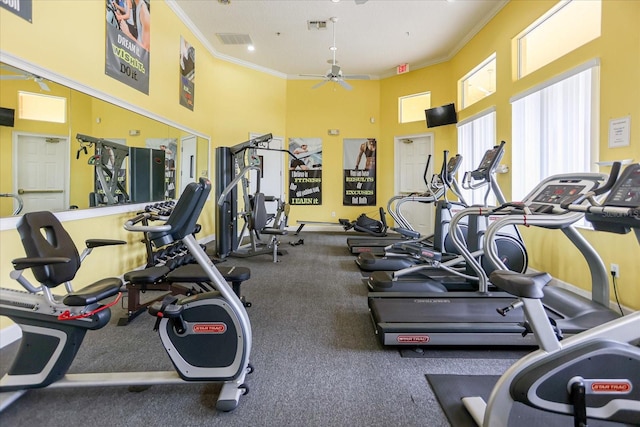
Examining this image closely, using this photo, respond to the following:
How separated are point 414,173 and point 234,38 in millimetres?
4735

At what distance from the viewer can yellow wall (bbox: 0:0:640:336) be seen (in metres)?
2.63

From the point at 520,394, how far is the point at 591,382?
315 mm

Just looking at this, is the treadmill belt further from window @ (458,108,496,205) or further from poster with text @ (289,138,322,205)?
poster with text @ (289,138,322,205)

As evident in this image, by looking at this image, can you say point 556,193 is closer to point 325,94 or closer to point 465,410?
point 465,410

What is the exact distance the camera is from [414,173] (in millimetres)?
7461

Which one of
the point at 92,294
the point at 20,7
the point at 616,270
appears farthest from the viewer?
the point at 616,270

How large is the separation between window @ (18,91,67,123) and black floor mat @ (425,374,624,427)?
343cm

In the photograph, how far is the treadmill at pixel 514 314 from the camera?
2.03 metres

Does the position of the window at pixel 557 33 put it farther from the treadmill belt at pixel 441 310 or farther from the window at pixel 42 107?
the window at pixel 42 107

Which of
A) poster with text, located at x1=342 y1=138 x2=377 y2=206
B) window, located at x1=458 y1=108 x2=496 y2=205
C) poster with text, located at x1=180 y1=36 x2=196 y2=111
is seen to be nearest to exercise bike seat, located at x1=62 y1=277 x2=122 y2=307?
poster with text, located at x1=180 y1=36 x2=196 y2=111

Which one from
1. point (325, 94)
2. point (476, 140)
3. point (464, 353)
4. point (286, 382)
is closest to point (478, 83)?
point (476, 140)

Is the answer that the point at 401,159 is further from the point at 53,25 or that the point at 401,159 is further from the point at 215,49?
the point at 53,25

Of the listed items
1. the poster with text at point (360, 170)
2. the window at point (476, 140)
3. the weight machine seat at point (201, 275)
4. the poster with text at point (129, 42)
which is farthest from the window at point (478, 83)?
the poster with text at point (129, 42)

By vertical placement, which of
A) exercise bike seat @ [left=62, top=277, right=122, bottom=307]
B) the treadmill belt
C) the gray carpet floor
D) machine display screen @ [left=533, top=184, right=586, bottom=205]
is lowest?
the gray carpet floor
